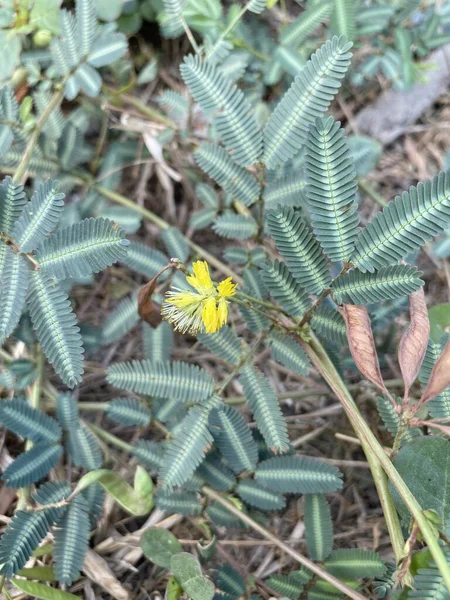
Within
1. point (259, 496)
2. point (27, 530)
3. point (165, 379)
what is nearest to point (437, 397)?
point (259, 496)

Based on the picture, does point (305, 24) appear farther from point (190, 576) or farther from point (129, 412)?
point (190, 576)

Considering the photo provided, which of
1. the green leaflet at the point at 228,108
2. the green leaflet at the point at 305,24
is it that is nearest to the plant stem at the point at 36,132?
the green leaflet at the point at 228,108

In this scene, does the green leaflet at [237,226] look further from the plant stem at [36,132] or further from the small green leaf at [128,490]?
the small green leaf at [128,490]

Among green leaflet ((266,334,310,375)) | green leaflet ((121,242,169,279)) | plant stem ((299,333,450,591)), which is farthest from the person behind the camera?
green leaflet ((121,242,169,279))

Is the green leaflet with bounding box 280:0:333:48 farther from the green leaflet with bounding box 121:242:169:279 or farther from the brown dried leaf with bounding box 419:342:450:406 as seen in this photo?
the brown dried leaf with bounding box 419:342:450:406

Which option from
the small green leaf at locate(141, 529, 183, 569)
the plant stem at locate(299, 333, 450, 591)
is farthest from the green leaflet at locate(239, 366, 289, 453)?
the small green leaf at locate(141, 529, 183, 569)

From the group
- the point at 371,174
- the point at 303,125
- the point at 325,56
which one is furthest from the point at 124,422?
the point at 371,174
